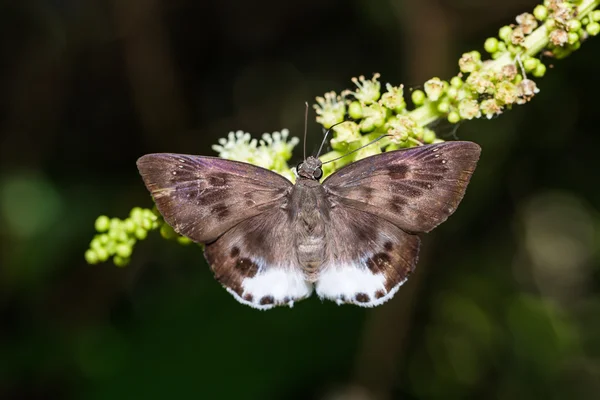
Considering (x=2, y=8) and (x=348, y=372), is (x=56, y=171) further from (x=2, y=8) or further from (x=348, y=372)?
(x=348, y=372)

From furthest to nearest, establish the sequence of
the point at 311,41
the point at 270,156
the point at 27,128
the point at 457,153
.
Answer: the point at 311,41, the point at 27,128, the point at 270,156, the point at 457,153

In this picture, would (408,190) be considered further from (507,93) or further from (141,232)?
(141,232)

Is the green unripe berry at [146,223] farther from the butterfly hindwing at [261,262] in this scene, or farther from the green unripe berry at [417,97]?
the green unripe berry at [417,97]

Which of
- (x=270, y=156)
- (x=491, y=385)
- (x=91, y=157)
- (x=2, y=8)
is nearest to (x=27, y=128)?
(x=91, y=157)

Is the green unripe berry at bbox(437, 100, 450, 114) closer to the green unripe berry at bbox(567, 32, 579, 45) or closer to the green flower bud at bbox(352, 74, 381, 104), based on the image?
the green flower bud at bbox(352, 74, 381, 104)

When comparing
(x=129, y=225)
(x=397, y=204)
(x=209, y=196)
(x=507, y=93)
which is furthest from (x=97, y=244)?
(x=507, y=93)

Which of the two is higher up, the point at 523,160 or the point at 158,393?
the point at 523,160
